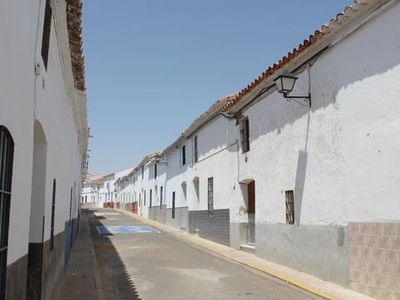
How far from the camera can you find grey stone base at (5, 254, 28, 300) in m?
3.28

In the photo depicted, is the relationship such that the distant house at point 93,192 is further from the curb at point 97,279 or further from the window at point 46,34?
the window at point 46,34

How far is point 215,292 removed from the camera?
7926 millimetres

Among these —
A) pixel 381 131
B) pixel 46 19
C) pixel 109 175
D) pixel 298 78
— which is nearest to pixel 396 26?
pixel 381 131

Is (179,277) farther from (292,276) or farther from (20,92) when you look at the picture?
(20,92)

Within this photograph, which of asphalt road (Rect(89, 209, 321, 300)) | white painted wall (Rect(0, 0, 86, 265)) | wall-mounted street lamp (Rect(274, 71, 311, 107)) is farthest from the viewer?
wall-mounted street lamp (Rect(274, 71, 311, 107))

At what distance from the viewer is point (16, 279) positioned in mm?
3557

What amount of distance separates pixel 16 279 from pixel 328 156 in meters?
6.53

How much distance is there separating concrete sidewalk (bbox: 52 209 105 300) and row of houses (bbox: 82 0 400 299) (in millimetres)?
4503

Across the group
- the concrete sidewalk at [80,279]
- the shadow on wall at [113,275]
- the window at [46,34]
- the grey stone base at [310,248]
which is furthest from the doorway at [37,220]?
the grey stone base at [310,248]

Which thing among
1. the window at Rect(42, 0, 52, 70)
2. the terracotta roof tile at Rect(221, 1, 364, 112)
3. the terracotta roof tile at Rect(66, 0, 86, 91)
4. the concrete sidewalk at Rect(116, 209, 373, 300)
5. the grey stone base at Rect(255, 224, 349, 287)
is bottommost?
the concrete sidewalk at Rect(116, 209, 373, 300)

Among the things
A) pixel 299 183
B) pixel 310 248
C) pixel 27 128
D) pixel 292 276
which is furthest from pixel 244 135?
pixel 27 128

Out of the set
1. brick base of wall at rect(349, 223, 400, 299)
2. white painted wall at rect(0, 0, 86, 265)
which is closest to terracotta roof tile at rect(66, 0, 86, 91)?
white painted wall at rect(0, 0, 86, 265)

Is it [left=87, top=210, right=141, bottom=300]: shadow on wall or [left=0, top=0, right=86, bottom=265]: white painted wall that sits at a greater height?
[left=0, top=0, right=86, bottom=265]: white painted wall

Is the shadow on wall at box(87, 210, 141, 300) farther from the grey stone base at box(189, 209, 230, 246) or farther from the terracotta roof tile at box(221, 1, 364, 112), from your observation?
the terracotta roof tile at box(221, 1, 364, 112)
